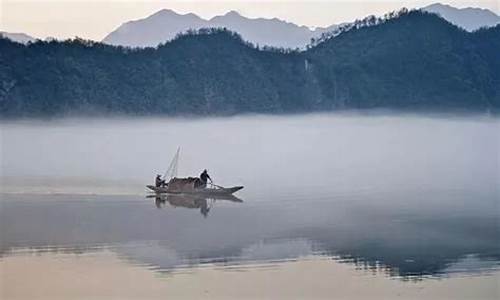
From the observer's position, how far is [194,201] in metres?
5.29

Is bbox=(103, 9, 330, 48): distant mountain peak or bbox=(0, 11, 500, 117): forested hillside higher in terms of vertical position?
bbox=(103, 9, 330, 48): distant mountain peak

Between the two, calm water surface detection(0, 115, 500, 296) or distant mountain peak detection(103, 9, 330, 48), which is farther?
distant mountain peak detection(103, 9, 330, 48)

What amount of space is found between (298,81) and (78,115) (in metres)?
1.26

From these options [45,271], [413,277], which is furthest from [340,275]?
[45,271]

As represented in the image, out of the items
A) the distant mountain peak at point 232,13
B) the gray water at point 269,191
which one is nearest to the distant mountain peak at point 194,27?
the distant mountain peak at point 232,13

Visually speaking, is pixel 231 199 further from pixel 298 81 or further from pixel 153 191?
pixel 298 81

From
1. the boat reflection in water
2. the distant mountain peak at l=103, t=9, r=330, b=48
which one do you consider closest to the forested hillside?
the distant mountain peak at l=103, t=9, r=330, b=48

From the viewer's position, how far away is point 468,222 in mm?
5176

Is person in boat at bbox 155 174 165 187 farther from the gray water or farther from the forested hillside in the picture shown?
the forested hillside

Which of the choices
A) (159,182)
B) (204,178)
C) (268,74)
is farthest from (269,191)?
(268,74)

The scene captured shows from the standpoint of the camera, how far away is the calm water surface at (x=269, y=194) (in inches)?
198

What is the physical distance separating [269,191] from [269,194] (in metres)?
0.02

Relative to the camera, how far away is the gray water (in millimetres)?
5051

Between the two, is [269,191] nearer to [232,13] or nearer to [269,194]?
[269,194]
